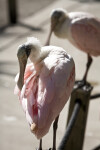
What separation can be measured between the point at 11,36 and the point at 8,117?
371cm

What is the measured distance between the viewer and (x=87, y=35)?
15.4 feet

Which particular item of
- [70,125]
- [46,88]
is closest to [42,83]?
[46,88]

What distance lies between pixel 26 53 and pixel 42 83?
20 centimetres

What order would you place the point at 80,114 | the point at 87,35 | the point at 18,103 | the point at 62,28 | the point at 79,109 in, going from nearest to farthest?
1. the point at 79,109
2. the point at 80,114
3. the point at 62,28
4. the point at 87,35
5. the point at 18,103

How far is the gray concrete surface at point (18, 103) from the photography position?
4898 mm

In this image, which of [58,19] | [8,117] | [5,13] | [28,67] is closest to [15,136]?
[8,117]

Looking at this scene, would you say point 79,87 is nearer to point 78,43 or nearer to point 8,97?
point 78,43

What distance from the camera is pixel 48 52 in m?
2.59

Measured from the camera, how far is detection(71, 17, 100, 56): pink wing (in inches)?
178

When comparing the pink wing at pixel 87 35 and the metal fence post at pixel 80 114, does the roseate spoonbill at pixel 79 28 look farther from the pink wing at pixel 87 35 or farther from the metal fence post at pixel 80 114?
the metal fence post at pixel 80 114

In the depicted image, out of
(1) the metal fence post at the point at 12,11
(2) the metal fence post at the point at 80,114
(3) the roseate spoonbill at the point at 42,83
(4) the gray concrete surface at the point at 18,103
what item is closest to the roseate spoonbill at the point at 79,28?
(2) the metal fence post at the point at 80,114

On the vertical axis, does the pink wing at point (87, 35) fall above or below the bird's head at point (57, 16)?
below

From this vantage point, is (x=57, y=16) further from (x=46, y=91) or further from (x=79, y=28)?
(x=46, y=91)

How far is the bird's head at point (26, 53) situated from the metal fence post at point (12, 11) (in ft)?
25.2
